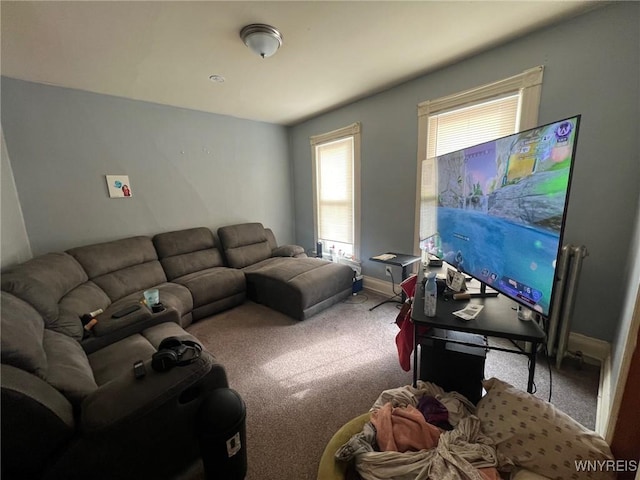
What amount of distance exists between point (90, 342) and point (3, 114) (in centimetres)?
233

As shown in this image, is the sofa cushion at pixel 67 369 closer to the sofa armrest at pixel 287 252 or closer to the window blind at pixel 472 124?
the sofa armrest at pixel 287 252

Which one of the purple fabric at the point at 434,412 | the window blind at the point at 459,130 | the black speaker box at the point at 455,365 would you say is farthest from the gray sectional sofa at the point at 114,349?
the window blind at the point at 459,130

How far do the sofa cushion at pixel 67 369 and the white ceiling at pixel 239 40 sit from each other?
6.42ft

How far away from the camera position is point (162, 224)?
3.26m

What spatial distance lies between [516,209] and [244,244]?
3301mm

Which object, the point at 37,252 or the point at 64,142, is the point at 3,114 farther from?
the point at 37,252

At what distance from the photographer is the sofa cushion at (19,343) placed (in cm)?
91

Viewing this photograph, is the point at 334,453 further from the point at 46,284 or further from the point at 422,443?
the point at 46,284

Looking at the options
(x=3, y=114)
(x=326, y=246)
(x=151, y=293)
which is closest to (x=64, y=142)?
(x=3, y=114)

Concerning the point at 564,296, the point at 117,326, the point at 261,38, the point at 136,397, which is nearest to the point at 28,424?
the point at 136,397

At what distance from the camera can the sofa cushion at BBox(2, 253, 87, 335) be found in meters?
1.49

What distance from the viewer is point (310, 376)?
6.24 feet

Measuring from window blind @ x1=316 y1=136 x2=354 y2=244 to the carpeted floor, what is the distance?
146cm

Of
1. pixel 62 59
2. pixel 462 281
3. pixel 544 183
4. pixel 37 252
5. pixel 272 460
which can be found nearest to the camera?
pixel 544 183
